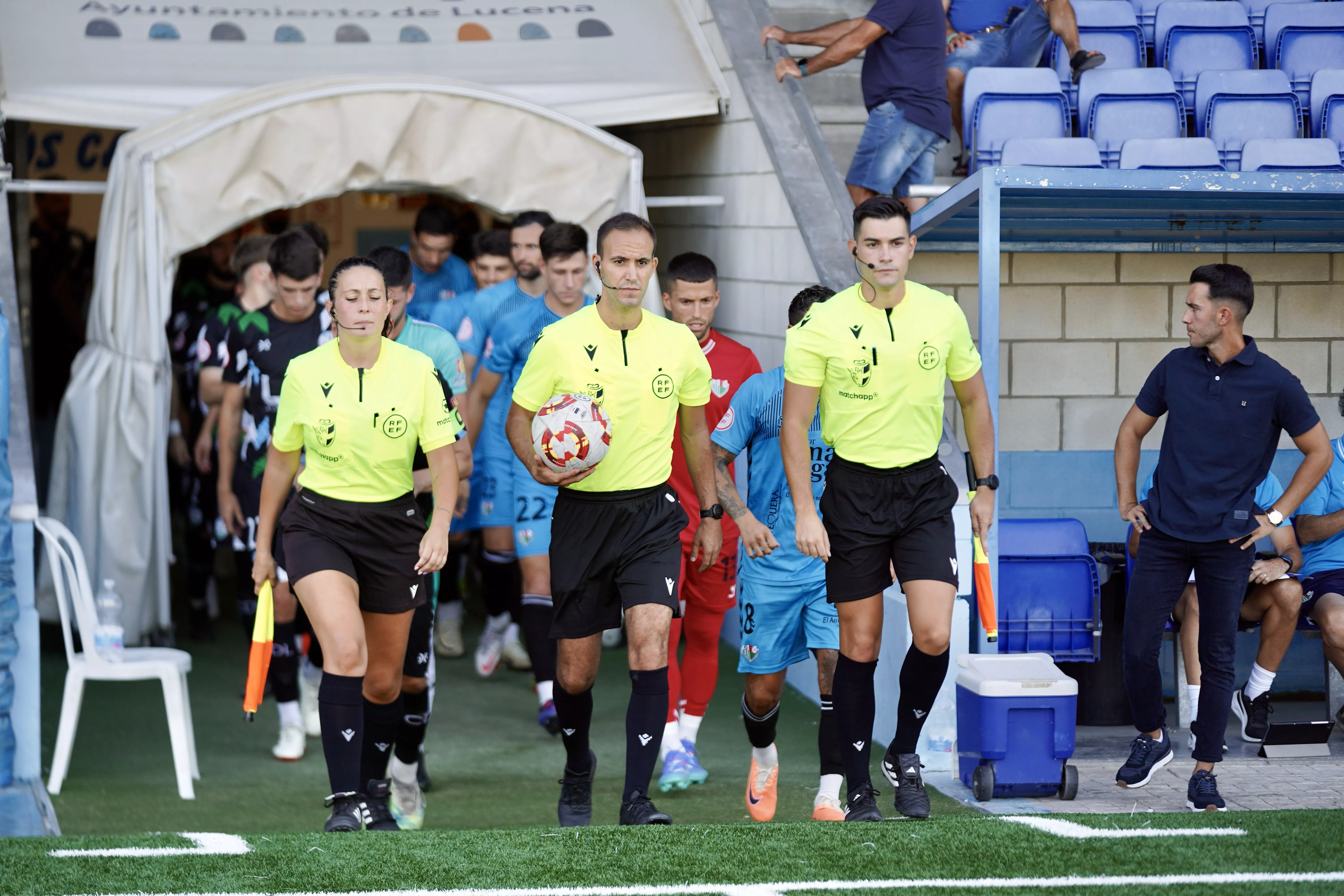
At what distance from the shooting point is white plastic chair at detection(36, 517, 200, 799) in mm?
6098

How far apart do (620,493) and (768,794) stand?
1384 mm

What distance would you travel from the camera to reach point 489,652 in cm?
797

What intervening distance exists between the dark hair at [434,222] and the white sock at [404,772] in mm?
3472

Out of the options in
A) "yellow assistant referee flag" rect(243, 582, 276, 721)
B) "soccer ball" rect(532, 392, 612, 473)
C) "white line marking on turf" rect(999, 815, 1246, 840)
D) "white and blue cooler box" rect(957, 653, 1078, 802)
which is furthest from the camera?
"white and blue cooler box" rect(957, 653, 1078, 802)

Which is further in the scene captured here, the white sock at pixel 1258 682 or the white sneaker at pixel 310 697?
the white sneaker at pixel 310 697

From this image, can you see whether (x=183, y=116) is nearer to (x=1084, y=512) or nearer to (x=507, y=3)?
(x=507, y=3)

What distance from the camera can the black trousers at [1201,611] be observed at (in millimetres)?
5391

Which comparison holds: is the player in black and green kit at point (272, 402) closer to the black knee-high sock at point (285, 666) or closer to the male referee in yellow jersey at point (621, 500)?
the black knee-high sock at point (285, 666)

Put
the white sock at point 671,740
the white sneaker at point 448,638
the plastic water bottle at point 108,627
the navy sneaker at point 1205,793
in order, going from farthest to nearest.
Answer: the white sneaker at point 448,638, the plastic water bottle at point 108,627, the white sock at point 671,740, the navy sneaker at point 1205,793

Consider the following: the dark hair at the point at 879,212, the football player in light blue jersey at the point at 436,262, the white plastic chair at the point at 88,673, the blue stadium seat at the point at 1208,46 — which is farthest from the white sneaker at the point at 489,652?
the blue stadium seat at the point at 1208,46

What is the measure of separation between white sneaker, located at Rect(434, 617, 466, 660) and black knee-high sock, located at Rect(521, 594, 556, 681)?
1681mm

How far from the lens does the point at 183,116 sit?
7789 mm

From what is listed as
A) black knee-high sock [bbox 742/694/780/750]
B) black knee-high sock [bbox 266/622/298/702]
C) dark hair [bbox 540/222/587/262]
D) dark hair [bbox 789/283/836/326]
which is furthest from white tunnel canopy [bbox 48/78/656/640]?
black knee-high sock [bbox 742/694/780/750]

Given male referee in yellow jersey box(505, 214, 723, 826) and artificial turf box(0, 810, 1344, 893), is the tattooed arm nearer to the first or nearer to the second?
male referee in yellow jersey box(505, 214, 723, 826)
